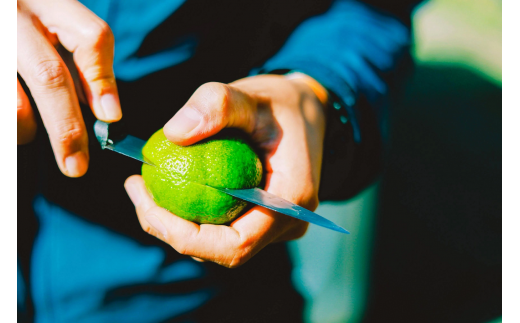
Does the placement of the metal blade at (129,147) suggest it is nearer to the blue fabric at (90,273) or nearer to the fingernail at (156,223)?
the fingernail at (156,223)

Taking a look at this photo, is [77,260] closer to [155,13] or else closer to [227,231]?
[227,231]

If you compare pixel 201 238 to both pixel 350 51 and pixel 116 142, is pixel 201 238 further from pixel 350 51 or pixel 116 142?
pixel 350 51

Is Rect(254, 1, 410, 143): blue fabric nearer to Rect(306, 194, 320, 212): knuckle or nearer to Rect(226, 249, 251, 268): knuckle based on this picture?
Rect(306, 194, 320, 212): knuckle

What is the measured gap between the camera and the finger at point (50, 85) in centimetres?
90

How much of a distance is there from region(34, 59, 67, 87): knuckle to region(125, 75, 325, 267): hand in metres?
0.34

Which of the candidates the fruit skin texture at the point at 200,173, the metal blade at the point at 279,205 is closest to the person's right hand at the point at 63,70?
the fruit skin texture at the point at 200,173

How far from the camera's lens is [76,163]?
1.06 meters

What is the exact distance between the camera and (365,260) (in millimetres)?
2818

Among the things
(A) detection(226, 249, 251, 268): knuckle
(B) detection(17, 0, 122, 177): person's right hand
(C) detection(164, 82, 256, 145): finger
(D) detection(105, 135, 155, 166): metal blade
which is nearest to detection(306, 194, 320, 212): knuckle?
(A) detection(226, 249, 251, 268): knuckle

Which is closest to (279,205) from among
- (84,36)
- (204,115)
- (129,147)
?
(204,115)

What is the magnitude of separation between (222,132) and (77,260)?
995mm

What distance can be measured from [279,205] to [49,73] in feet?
2.68

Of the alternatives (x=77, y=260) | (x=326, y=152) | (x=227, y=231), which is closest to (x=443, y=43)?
(x=326, y=152)

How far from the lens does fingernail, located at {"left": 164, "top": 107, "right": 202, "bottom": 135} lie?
0.99m
